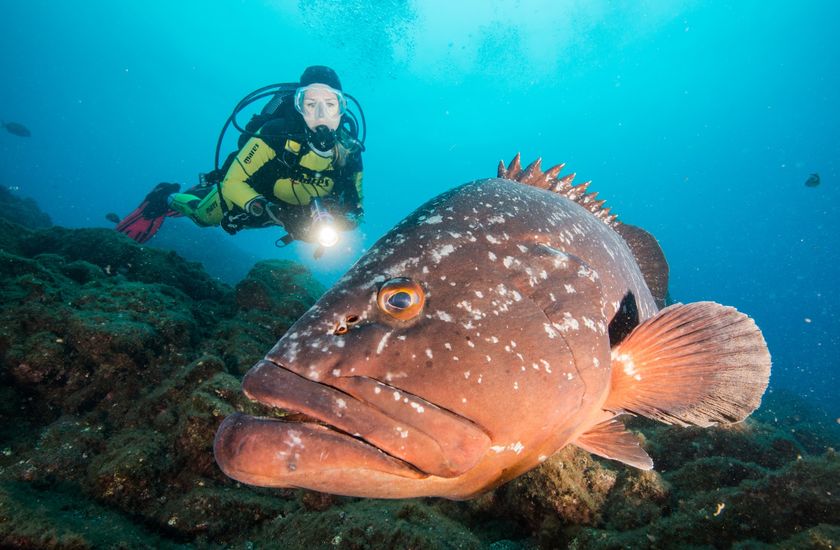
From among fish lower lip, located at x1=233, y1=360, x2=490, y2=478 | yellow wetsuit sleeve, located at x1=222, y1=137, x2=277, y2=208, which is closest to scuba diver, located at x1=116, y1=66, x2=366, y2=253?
yellow wetsuit sleeve, located at x1=222, y1=137, x2=277, y2=208

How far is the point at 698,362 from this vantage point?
97.7 inches

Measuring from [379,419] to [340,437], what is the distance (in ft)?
0.59

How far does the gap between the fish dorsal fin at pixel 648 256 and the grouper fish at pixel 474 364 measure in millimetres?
2115

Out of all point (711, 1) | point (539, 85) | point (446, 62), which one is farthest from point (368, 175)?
point (711, 1)

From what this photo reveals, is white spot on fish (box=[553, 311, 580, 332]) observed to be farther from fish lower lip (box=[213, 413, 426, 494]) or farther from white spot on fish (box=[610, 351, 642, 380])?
fish lower lip (box=[213, 413, 426, 494])

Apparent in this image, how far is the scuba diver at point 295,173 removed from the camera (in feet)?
26.5

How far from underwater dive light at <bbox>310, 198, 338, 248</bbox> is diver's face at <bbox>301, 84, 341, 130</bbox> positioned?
1.89m

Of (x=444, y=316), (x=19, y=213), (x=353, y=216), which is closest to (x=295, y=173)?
(x=353, y=216)

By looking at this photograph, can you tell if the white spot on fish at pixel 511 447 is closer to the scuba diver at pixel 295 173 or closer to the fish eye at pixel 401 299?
the fish eye at pixel 401 299

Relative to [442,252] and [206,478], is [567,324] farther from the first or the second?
[206,478]

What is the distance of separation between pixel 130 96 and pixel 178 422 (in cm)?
18107

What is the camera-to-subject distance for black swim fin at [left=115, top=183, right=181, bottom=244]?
10.2 metres

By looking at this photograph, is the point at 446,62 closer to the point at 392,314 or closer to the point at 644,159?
the point at 644,159

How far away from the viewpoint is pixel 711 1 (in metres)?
81.6
